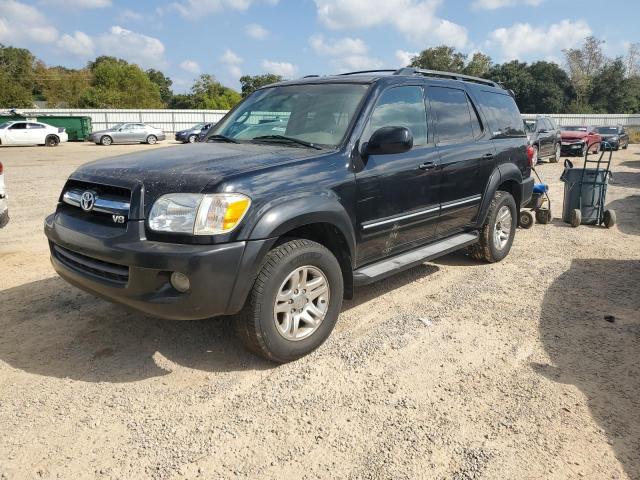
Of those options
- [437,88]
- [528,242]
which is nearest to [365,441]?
[437,88]

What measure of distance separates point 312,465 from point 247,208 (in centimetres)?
147

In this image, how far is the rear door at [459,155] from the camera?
462cm

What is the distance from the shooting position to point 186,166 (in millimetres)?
3271

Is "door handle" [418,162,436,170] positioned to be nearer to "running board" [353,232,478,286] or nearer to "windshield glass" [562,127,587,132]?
"running board" [353,232,478,286]

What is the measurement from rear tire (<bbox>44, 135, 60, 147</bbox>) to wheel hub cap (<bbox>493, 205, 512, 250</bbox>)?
2814 centimetres

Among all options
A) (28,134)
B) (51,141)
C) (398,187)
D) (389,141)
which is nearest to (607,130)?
(398,187)

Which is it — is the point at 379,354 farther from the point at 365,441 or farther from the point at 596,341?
the point at 596,341

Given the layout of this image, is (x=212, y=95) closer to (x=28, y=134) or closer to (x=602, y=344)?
(x=28, y=134)

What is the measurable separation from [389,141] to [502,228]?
2904 mm

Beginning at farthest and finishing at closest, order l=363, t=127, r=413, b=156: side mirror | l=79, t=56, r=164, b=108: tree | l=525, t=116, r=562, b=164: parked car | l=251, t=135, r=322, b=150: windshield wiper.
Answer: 1. l=79, t=56, r=164, b=108: tree
2. l=525, t=116, r=562, b=164: parked car
3. l=251, t=135, r=322, b=150: windshield wiper
4. l=363, t=127, r=413, b=156: side mirror

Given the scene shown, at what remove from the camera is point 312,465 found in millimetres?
2492

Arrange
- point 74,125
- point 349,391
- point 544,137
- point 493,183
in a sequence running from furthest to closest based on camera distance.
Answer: point 74,125 < point 544,137 < point 493,183 < point 349,391

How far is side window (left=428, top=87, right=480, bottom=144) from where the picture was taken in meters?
4.64

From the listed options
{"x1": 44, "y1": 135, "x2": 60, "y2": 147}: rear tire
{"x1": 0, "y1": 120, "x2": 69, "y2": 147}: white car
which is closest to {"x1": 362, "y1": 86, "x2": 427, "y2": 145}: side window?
{"x1": 0, "y1": 120, "x2": 69, "y2": 147}: white car
